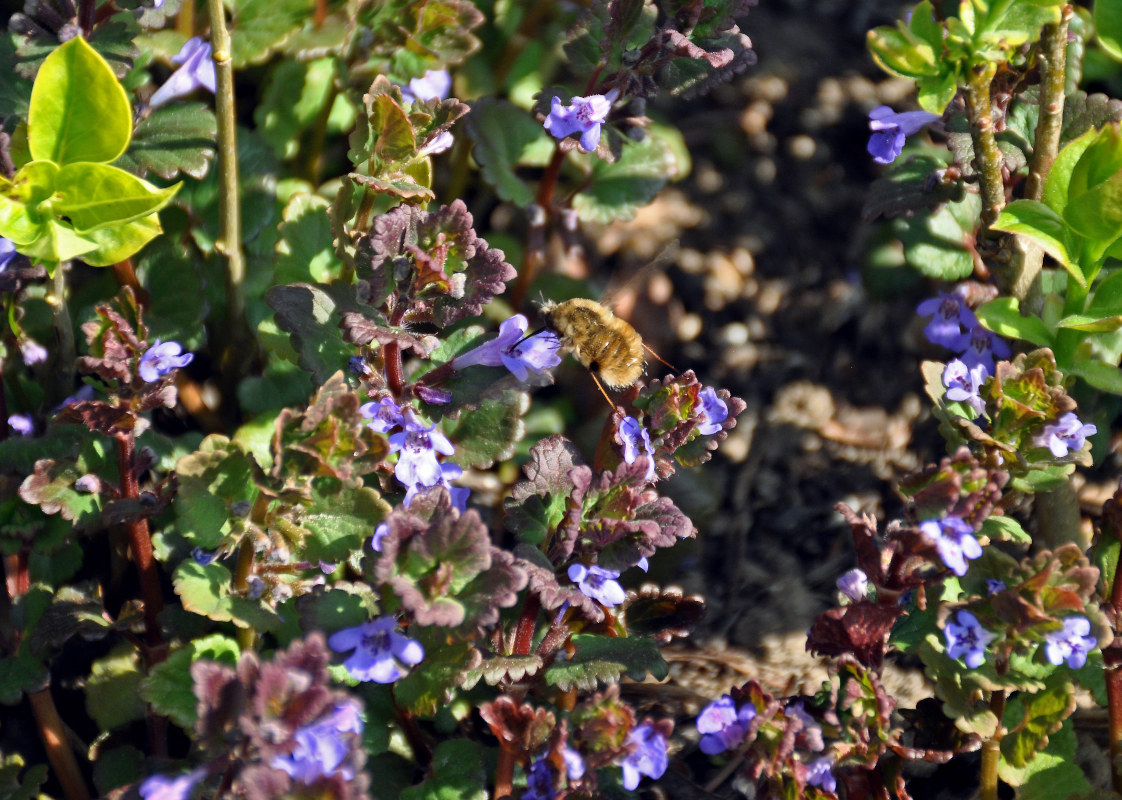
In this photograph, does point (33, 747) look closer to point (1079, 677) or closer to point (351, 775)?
point (351, 775)

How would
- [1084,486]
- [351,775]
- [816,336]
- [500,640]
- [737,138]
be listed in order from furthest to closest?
[737,138] < [816,336] < [1084,486] < [500,640] < [351,775]

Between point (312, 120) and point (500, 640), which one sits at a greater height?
point (312, 120)

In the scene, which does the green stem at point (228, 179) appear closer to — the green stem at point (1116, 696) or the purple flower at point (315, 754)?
the purple flower at point (315, 754)

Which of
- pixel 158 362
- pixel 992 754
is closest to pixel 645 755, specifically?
pixel 992 754

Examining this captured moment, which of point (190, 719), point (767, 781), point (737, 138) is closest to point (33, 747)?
point (190, 719)

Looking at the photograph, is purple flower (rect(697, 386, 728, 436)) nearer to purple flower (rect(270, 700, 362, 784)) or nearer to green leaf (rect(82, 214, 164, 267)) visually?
purple flower (rect(270, 700, 362, 784))

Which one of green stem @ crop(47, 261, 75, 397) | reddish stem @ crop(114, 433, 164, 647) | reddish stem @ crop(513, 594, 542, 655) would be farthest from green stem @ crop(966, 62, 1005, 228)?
green stem @ crop(47, 261, 75, 397)

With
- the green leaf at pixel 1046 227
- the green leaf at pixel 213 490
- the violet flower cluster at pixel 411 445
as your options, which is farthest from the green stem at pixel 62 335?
the green leaf at pixel 1046 227

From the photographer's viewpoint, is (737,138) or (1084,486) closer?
(1084,486)
